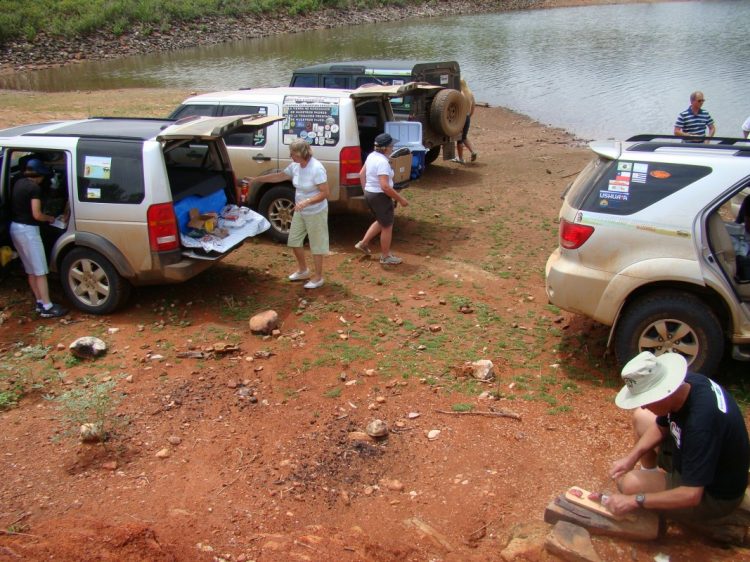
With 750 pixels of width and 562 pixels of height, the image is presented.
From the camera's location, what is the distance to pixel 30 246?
6.38 m

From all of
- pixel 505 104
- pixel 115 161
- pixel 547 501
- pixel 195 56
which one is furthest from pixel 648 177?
pixel 195 56

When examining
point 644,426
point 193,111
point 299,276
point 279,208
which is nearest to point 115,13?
point 193,111

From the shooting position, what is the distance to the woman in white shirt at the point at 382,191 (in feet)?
25.5

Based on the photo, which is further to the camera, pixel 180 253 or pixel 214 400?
pixel 180 253

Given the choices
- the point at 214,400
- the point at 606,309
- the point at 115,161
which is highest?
the point at 115,161

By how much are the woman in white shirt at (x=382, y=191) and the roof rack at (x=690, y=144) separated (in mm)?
2910

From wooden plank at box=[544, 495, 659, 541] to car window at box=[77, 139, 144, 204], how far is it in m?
4.67

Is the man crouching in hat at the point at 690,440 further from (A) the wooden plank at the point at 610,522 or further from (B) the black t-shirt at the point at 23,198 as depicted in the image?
(B) the black t-shirt at the point at 23,198

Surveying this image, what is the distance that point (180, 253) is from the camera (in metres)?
6.50

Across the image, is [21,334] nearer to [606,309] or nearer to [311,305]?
[311,305]

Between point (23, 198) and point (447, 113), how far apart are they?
7610 millimetres

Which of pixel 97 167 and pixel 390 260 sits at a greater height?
pixel 97 167

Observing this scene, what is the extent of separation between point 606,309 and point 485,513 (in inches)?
82.5

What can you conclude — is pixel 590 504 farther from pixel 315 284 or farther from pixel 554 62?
pixel 554 62
